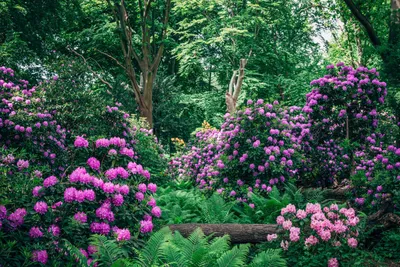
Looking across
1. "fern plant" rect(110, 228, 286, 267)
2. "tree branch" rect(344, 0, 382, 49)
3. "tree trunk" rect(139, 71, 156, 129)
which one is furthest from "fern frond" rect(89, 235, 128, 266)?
"tree trunk" rect(139, 71, 156, 129)

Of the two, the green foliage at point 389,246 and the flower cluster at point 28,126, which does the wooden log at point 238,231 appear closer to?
the green foliage at point 389,246

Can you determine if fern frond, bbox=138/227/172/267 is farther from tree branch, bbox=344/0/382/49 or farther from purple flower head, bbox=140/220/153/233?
tree branch, bbox=344/0/382/49

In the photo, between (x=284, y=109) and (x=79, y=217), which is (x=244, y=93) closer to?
(x=284, y=109)

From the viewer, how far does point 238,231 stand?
18.5 feet

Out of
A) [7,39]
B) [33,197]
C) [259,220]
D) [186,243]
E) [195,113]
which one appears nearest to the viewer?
[33,197]

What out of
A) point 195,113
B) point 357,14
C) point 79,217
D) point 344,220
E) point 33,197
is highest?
point 357,14

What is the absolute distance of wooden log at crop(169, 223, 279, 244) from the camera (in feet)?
18.4

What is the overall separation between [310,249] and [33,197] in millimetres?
3130

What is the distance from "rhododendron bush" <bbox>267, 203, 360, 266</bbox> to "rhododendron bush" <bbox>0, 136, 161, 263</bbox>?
1.62m

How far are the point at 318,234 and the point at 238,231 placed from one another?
4.60ft

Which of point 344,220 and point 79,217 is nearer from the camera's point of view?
point 79,217

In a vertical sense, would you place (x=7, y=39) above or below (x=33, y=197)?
above

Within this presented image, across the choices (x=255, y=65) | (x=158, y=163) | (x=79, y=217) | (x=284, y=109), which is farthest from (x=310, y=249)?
(x=255, y=65)

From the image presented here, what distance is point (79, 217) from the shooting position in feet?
12.2
